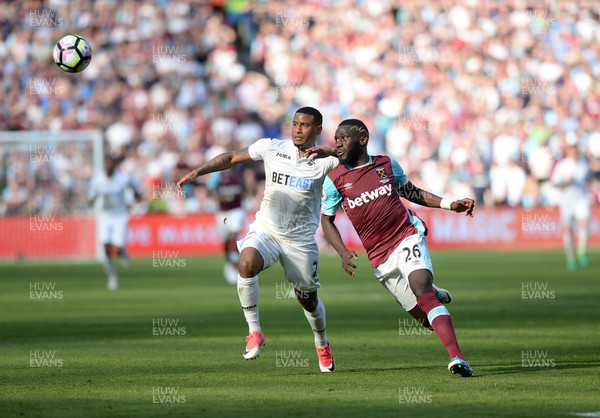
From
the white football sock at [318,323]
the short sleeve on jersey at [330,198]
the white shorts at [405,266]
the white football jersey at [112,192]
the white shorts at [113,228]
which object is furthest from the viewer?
the white football jersey at [112,192]

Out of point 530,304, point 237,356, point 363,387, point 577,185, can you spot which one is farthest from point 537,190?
point 363,387

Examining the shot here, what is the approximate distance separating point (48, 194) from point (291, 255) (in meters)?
23.9

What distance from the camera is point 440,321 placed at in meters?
11.1

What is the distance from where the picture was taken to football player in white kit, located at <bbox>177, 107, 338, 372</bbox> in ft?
39.0

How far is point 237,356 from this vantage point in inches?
522

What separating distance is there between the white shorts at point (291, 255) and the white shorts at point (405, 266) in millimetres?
624

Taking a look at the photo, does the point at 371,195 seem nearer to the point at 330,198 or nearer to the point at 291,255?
the point at 330,198

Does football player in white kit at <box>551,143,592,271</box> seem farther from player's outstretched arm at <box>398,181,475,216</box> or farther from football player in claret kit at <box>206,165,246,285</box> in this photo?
player's outstretched arm at <box>398,181,475,216</box>

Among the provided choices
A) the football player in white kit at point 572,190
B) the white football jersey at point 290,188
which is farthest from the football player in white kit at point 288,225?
the football player in white kit at point 572,190

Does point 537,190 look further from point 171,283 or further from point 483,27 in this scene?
Result: point 171,283

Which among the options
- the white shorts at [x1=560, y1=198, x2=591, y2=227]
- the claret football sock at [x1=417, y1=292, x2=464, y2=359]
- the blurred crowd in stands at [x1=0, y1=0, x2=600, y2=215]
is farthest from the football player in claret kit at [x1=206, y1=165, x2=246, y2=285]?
the claret football sock at [x1=417, y1=292, x2=464, y2=359]

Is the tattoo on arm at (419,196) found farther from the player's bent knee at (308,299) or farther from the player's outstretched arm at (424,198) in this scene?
the player's bent knee at (308,299)

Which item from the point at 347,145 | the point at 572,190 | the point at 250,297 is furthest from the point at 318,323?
the point at 572,190

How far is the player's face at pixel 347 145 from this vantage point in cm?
1172
